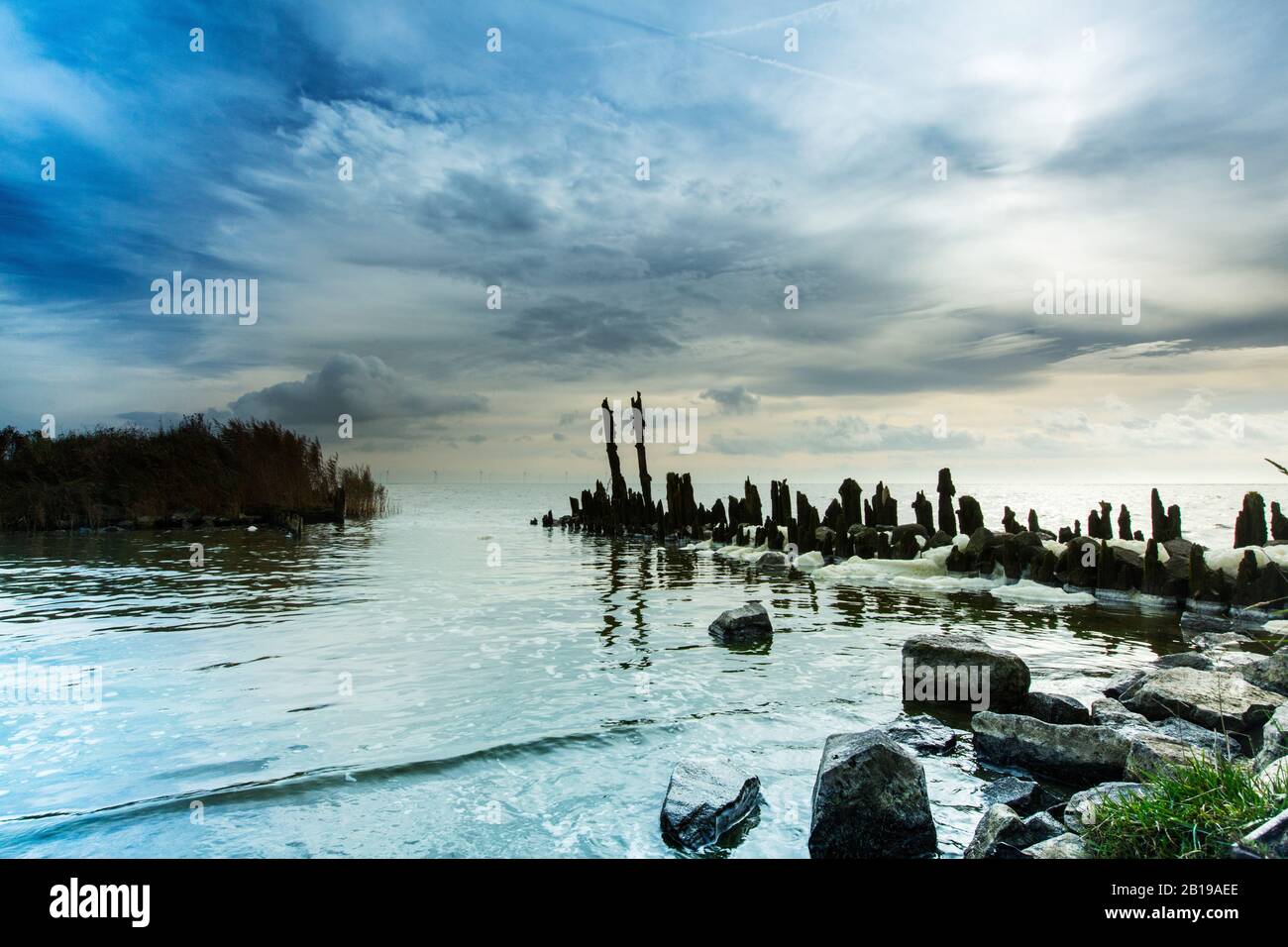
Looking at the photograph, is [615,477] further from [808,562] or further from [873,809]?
[873,809]

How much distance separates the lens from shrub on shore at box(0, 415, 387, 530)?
3691 cm

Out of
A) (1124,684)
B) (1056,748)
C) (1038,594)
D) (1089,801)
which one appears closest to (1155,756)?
(1089,801)

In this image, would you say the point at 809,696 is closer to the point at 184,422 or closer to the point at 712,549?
the point at 712,549

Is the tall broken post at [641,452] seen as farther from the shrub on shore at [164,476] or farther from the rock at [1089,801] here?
the rock at [1089,801]

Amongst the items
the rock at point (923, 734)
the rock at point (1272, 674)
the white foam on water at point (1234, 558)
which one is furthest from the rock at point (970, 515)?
the rock at point (923, 734)

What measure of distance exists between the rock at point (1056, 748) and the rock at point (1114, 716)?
16.8 inches

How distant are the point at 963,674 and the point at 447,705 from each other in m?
5.73

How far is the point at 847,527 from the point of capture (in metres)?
23.0

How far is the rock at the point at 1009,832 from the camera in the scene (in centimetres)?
413

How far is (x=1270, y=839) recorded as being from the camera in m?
3.07

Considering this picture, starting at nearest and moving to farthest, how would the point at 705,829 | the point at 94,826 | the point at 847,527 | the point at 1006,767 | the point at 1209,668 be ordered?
the point at 705,829 < the point at 94,826 < the point at 1006,767 < the point at 1209,668 < the point at 847,527
